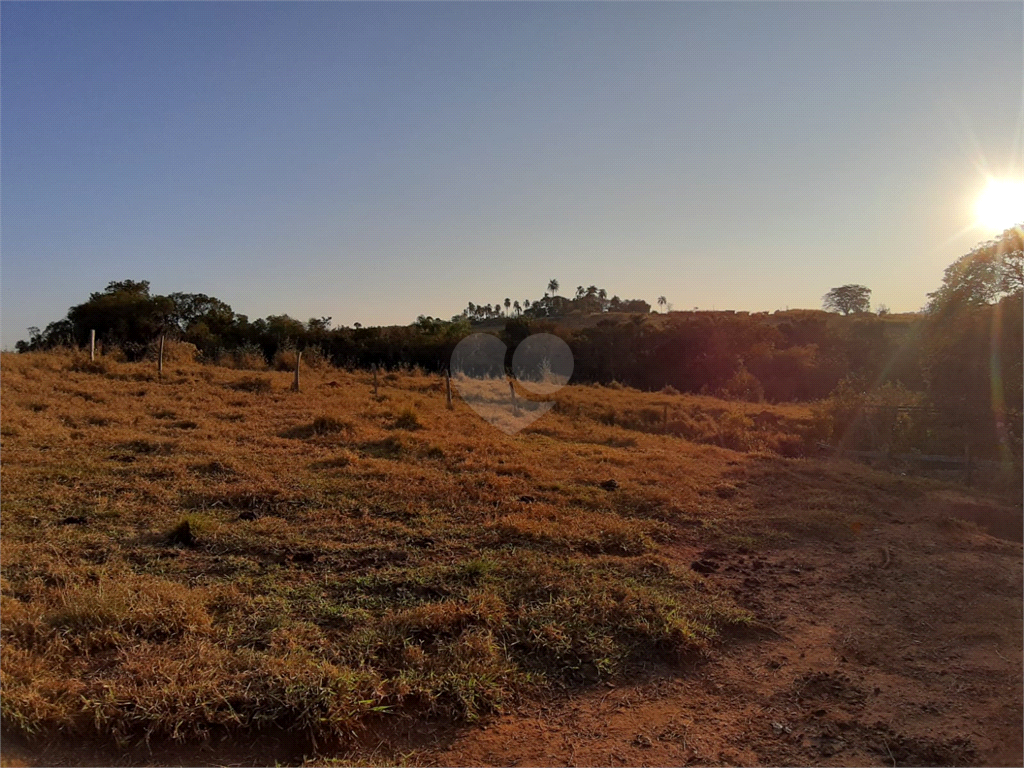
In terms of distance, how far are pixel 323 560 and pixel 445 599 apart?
4.02ft

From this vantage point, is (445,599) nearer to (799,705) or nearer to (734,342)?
(799,705)

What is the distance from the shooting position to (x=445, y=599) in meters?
4.13

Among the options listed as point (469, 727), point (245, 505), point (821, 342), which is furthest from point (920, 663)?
point (821, 342)

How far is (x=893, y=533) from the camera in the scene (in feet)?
22.5

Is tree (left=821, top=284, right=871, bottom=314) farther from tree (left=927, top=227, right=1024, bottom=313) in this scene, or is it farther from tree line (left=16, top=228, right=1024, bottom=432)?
tree (left=927, top=227, right=1024, bottom=313)

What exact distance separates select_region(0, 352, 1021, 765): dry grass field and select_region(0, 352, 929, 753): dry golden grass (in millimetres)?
23

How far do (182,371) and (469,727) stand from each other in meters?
13.0

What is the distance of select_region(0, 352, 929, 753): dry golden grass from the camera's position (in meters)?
2.98

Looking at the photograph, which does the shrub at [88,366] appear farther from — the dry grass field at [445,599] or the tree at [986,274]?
the tree at [986,274]

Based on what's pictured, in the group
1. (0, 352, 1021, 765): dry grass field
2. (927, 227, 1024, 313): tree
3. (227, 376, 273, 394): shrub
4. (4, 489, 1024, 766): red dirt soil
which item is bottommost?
(4, 489, 1024, 766): red dirt soil
